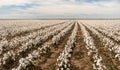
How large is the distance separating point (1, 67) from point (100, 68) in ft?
17.8

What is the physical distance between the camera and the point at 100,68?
10.5 metres

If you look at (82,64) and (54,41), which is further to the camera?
(54,41)

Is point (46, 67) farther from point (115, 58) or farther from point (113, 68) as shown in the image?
point (115, 58)

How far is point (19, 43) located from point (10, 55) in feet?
19.2

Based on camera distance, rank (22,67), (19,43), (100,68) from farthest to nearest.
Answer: (19,43), (22,67), (100,68)

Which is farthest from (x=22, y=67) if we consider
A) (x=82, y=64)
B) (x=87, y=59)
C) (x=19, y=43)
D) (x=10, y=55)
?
(x=19, y=43)

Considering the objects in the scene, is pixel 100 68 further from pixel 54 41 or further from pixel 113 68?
pixel 54 41

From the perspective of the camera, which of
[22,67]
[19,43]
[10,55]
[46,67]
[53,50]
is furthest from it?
[19,43]

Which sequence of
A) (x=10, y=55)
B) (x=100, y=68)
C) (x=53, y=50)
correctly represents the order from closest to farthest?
(x=100, y=68) < (x=10, y=55) < (x=53, y=50)

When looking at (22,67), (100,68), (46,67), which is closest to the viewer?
(100,68)

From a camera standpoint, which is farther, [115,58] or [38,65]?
[115,58]

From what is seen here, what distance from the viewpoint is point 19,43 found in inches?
760

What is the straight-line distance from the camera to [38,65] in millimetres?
12547

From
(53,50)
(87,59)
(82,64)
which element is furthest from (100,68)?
(53,50)
